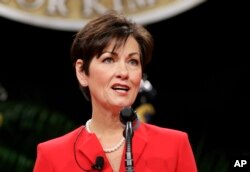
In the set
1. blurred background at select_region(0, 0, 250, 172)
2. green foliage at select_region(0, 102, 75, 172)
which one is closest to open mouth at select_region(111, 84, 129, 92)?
blurred background at select_region(0, 0, 250, 172)

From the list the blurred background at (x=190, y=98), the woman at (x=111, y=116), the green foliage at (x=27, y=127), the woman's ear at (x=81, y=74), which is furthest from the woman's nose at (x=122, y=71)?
the green foliage at (x=27, y=127)

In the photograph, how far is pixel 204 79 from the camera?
3.81m

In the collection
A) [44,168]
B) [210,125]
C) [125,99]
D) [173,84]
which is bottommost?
[44,168]

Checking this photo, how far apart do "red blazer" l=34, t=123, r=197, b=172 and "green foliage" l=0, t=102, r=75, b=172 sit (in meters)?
1.86

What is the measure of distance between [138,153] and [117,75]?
0.25 meters

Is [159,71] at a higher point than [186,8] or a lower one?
lower

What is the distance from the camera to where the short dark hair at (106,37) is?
6.09ft

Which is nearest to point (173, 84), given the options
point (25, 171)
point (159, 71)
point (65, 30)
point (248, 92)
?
point (159, 71)

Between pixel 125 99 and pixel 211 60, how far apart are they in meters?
2.08

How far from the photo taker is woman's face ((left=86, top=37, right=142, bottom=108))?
1.81m

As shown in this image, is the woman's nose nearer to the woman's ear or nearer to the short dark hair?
the short dark hair

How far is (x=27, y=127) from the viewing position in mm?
3830

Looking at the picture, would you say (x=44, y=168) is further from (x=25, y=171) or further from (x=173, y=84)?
(x=173, y=84)

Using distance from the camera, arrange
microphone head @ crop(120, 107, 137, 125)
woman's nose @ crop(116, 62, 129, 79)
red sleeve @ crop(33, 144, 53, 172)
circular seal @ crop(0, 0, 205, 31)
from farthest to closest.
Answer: circular seal @ crop(0, 0, 205, 31) → red sleeve @ crop(33, 144, 53, 172) → woman's nose @ crop(116, 62, 129, 79) → microphone head @ crop(120, 107, 137, 125)
